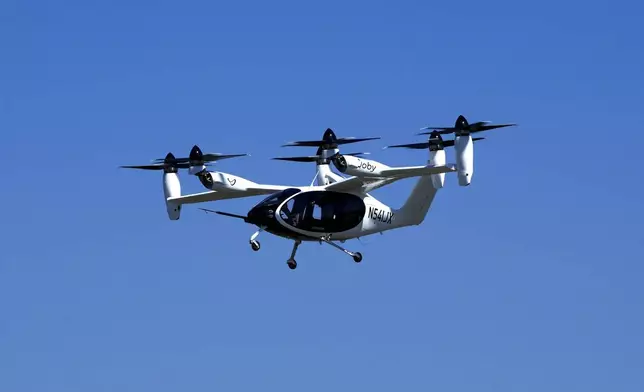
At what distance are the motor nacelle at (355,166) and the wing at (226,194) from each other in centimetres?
722

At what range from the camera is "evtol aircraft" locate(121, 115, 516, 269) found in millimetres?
82938

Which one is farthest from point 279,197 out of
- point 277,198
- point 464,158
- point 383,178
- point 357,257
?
point 464,158

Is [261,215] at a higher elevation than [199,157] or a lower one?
lower

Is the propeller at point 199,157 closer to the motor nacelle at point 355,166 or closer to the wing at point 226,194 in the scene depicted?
the wing at point 226,194

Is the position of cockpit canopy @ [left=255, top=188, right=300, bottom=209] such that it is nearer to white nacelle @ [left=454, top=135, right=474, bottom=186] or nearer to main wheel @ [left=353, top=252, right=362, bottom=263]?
main wheel @ [left=353, top=252, right=362, bottom=263]

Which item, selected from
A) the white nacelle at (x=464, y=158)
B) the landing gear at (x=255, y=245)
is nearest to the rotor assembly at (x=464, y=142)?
the white nacelle at (x=464, y=158)

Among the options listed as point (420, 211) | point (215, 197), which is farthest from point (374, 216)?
point (215, 197)

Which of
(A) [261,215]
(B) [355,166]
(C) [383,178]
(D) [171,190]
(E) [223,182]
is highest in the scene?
(B) [355,166]

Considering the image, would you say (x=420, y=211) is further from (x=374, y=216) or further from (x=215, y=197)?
(x=215, y=197)

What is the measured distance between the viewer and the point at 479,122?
263ft

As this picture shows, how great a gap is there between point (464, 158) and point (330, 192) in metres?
9.80

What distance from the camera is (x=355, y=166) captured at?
8162cm

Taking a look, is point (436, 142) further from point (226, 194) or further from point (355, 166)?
point (226, 194)

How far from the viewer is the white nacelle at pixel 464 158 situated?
80.1 m
